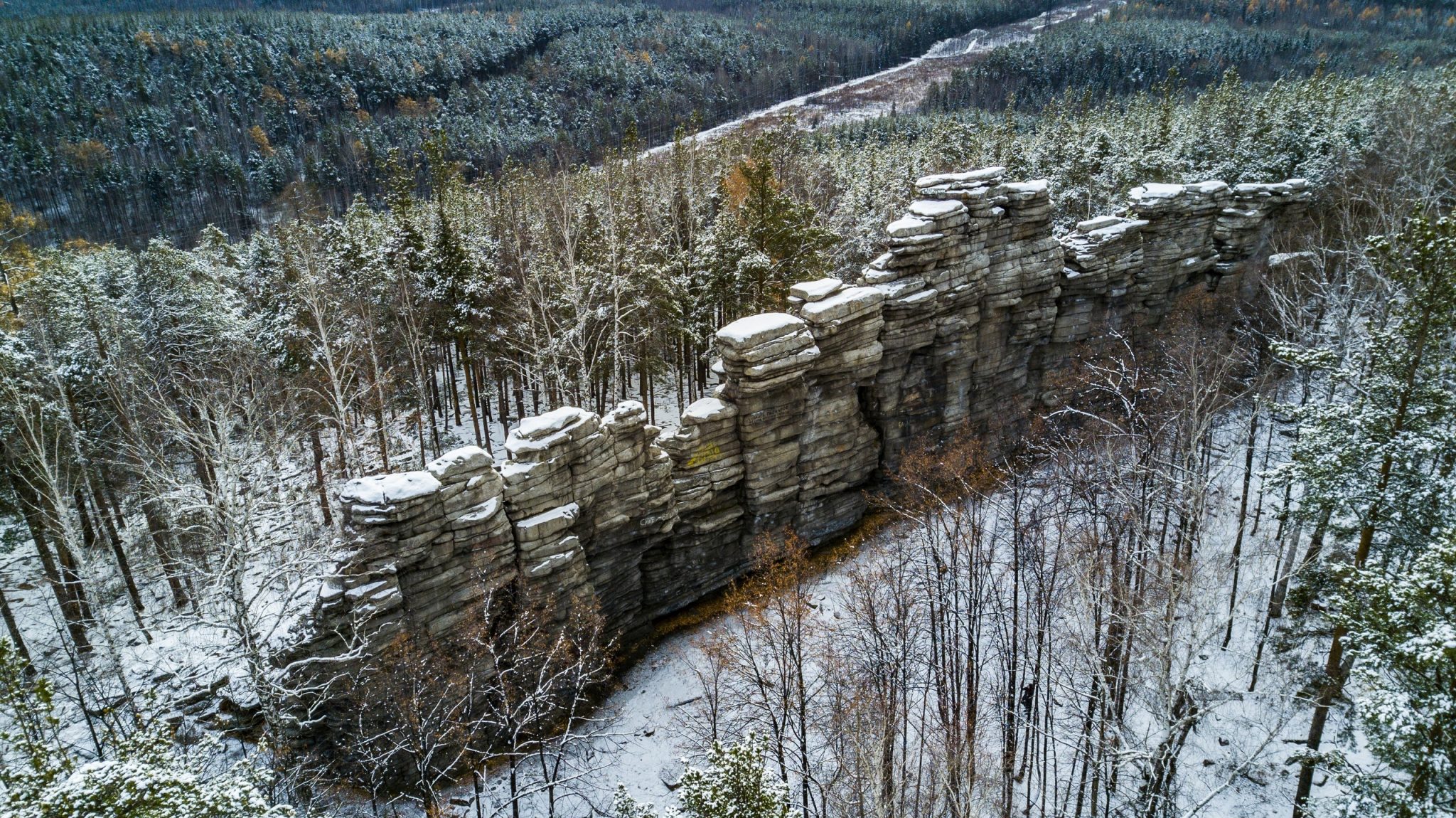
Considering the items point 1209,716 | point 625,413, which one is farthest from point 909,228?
point 1209,716

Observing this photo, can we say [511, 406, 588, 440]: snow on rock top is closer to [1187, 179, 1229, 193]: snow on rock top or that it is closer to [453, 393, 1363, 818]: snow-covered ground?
[453, 393, 1363, 818]: snow-covered ground

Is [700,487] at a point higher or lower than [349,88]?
lower

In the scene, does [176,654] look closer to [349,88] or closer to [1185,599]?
[1185,599]

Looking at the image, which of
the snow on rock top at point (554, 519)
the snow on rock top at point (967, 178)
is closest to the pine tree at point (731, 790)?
the snow on rock top at point (554, 519)

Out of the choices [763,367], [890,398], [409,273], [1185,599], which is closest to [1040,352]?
[890,398]

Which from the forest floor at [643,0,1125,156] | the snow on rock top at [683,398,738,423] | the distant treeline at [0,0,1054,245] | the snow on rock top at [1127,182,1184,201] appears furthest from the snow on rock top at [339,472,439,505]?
the forest floor at [643,0,1125,156]

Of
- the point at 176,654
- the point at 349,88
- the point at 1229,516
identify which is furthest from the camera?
the point at 349,88

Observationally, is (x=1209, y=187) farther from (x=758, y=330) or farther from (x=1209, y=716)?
(x=758, y=330)
